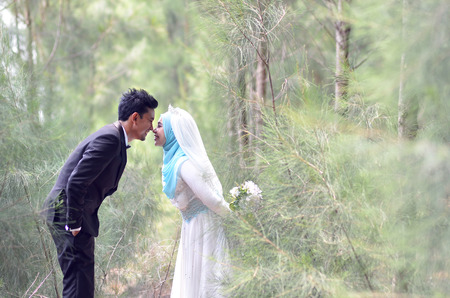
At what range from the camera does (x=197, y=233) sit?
2871 millimetres

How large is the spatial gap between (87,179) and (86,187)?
0.06 metres

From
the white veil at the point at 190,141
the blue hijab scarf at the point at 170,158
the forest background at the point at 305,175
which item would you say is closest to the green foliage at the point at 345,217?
the forest background at the point at 305,175

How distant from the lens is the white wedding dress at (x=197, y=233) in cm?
267

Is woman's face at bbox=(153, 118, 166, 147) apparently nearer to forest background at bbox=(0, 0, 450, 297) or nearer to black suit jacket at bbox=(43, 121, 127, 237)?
black suit jacket at bbox=(43, 121, 127, 237)

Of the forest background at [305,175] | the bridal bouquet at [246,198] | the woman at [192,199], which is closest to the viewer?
the forest background at [305,175]


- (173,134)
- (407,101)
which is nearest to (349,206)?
(407,101)

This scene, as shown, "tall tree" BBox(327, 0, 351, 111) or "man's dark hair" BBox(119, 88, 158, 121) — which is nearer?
"tall tree" BBox(327, 0, 351, 111)

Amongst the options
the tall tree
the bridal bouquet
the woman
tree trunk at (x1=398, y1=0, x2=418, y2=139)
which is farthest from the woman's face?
tree trunk at (x1=398, y1=0, x2=418, y2=139)

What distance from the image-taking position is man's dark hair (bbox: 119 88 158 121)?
9.30 ft

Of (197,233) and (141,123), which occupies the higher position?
(141,123)

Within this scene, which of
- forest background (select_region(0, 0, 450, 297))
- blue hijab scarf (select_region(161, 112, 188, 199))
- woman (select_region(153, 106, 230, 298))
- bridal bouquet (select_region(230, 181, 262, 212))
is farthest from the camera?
blue hijab scarf (select_region(161, 112, 188, 199))

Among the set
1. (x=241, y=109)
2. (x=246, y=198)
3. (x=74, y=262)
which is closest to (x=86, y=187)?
(x=74, y=262)

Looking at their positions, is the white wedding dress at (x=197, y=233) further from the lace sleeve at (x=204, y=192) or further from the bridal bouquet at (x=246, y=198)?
the bridal bouquet at (x=246, y=198)

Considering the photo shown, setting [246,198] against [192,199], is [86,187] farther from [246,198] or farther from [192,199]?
[246,198]
